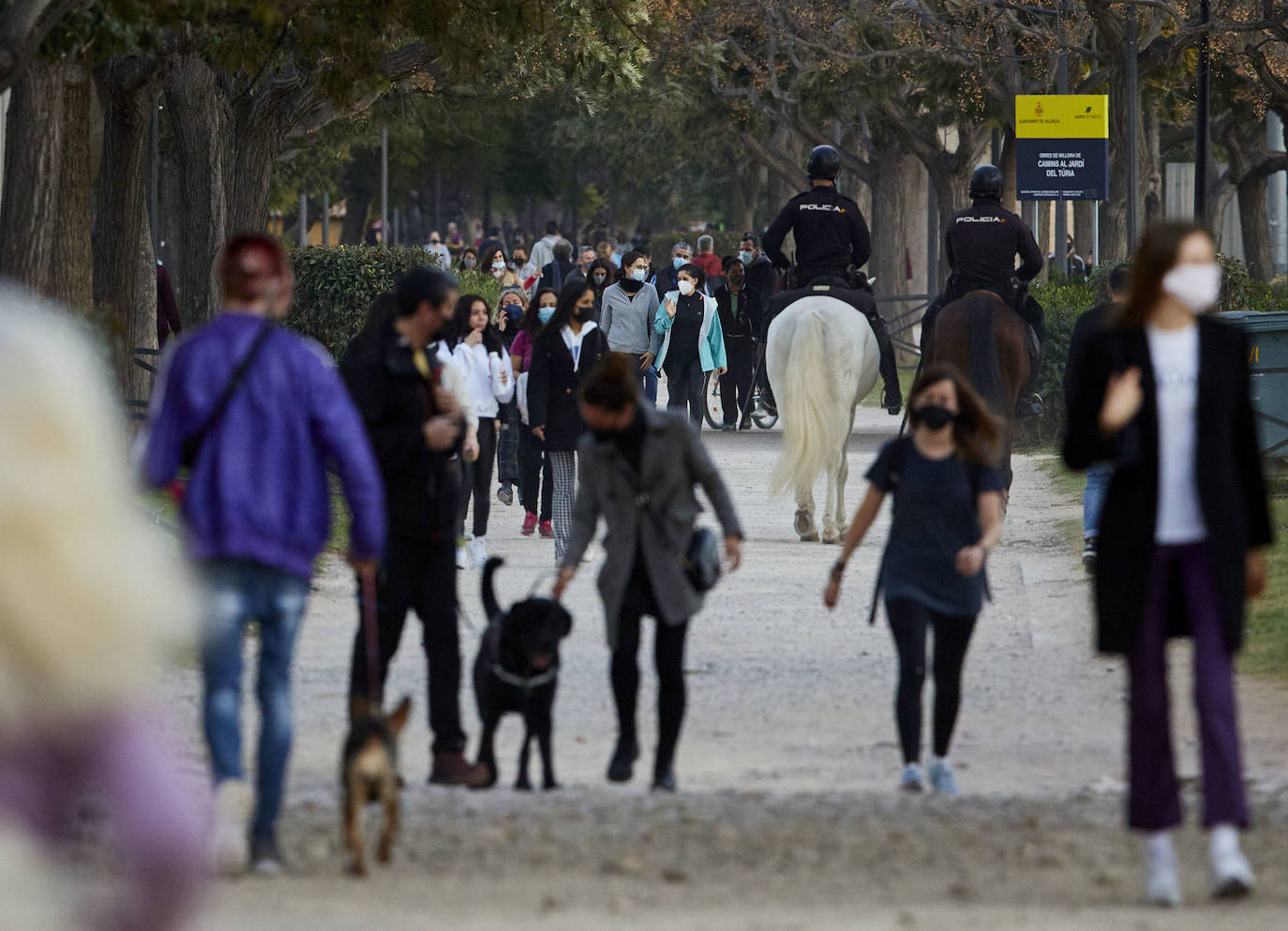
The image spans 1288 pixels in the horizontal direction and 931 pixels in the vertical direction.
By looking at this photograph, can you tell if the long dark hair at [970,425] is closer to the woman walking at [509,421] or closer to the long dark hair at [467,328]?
the long dark hair at [467,328]

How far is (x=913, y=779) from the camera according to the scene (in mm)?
7992

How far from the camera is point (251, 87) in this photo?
2281cm

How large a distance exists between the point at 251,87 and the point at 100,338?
40.3ft

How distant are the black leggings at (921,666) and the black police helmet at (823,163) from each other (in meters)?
7.98

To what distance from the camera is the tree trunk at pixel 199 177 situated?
22016 mm

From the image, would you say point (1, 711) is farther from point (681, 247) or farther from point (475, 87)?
point (475, 87)

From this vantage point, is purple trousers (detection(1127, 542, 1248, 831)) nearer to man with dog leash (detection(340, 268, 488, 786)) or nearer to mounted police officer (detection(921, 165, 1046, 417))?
man with dog leash (detection(340, 268, 488, 786))

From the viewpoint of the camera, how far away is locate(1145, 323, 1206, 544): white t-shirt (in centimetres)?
615

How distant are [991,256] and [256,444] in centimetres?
904

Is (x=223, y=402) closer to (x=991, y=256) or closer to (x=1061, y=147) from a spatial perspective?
(x=991, y=256)

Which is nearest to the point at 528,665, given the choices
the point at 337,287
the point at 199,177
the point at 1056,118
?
the point at 199,177

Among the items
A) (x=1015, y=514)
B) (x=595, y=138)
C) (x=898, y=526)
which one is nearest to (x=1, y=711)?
(x=898, y=526)

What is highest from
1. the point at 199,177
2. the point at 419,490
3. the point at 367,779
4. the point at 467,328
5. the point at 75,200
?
the point at 199,177

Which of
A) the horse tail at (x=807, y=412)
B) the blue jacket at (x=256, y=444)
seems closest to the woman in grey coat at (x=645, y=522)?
the blue jacket at (x=256, y=444)
